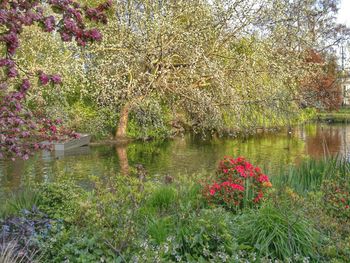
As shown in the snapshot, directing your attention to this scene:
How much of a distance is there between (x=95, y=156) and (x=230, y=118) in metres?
5.28

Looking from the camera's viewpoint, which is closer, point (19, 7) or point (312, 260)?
point (19, 7)

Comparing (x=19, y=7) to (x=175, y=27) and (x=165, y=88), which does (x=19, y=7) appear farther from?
(x=165, y=88)

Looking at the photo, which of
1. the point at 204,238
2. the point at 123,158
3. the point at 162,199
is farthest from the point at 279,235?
the point at 123,158

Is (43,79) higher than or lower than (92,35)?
lower

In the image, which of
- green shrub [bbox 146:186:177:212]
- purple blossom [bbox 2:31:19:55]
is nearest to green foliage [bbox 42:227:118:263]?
purple blossom [bbox 2:31:19:55]

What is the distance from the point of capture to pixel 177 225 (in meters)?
4.16

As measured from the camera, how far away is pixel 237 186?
5289 millimetres

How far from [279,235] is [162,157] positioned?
433 inches

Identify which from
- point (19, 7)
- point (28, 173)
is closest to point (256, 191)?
point (19, 7)

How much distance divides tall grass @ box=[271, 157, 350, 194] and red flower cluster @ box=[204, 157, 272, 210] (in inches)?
27.5

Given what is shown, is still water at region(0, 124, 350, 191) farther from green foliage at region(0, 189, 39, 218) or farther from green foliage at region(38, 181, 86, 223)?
green foliage at region(38, 181, 86, 223)

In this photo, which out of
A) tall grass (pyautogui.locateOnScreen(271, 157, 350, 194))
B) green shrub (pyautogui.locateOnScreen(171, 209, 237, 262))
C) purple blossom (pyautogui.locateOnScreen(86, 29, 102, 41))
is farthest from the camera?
tall grass (pyautogui.locateOnScreen(271, 157, 350, 194))

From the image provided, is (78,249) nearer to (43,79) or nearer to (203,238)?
(203,238)

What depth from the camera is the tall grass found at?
634 cm
